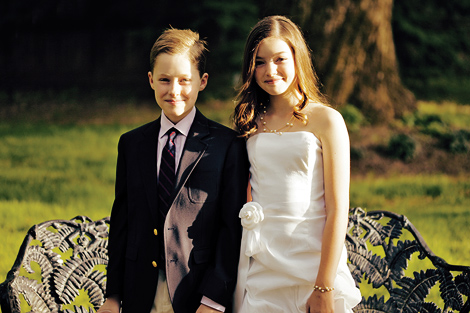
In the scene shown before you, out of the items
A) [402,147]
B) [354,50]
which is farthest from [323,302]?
[354,50]

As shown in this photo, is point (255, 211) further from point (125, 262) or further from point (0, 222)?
point (0, 222)

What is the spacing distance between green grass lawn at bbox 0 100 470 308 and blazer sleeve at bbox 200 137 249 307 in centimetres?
238

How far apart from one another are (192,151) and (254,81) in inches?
20.9

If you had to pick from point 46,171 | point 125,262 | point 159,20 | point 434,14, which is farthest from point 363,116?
point 434,14

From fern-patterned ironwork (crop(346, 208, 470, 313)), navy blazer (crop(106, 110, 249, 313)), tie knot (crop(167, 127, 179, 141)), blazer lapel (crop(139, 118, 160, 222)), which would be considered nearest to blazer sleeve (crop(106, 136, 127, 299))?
navy blazer (crop(106, 110, 249, 313))

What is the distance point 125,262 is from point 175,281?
1.10 ft

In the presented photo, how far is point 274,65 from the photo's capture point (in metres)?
2.64

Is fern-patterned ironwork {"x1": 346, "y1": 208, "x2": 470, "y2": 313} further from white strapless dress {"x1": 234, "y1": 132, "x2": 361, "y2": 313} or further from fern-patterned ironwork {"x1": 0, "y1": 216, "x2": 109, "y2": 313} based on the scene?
fern-patterned ironwork {"x1": 0, "y1": 216, "x2": 109, "y2": 313}

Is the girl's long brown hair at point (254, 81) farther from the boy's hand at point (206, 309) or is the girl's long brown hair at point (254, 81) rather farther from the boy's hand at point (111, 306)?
the boy's hand at point (111, 306)

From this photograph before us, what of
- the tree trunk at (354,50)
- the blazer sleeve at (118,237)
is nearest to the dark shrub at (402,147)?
the tree trunk at (354,50)

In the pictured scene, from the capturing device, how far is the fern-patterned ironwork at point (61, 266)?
9.69 feet

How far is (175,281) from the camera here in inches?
100

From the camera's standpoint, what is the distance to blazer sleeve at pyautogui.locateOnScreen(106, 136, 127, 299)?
272 centimetres

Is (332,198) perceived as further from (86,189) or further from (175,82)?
(86,189)
